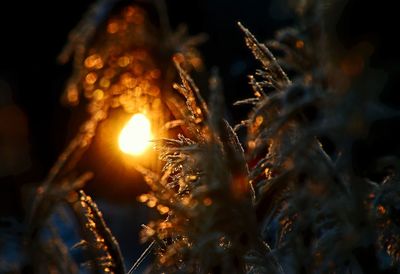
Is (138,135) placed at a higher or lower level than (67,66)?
higher

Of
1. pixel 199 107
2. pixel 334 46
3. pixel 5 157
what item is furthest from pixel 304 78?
pixel 5 157

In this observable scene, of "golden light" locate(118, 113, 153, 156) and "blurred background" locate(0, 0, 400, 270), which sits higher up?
"golden light" locate(118, 113, 153, 156)

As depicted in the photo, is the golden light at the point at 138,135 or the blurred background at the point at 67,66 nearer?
the golden light at the point at 138,135

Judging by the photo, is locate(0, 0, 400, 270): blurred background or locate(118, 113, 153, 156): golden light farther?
locate(0, 0, 400, 270): blurred background

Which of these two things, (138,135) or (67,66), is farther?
(67,66)

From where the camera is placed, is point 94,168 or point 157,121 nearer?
point 157,121

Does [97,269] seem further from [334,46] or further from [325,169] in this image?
[334,46]

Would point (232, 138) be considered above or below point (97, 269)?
above

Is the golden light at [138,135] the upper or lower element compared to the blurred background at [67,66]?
upper
